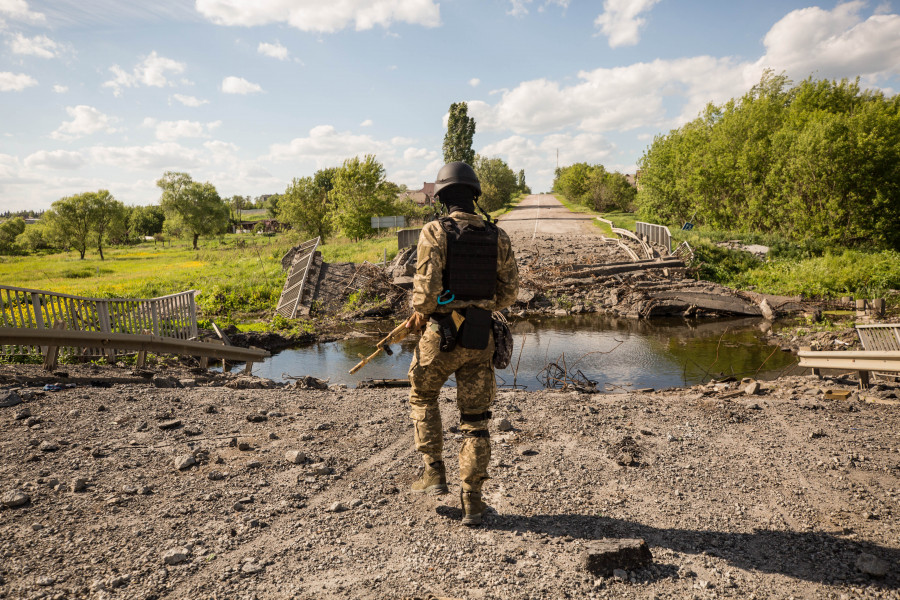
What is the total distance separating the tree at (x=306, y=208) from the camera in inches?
1734

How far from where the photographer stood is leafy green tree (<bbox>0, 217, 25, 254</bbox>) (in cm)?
4856

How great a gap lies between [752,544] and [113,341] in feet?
25.4

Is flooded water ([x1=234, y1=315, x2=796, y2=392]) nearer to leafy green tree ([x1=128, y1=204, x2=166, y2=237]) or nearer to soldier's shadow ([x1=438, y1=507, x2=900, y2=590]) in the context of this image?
soldier's shadow ([x1=438, y1=507, x2=900, y2=590])

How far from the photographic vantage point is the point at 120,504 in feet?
11.5

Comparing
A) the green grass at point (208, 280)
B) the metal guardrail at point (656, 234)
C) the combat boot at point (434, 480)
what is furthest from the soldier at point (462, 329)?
the metal guardrail at point (656, 234)

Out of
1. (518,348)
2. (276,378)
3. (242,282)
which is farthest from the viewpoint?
(242,282)

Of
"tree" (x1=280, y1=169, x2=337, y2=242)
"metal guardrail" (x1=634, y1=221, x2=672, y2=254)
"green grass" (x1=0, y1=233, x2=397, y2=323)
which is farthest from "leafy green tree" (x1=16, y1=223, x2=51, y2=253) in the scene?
"metal guardrail" (x1=634, y1=221, x2=672, y2=254)

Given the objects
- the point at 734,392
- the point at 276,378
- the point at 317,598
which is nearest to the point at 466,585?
the point at 317,598

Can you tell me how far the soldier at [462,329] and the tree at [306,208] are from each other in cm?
4152

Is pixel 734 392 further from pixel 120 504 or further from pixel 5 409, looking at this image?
pixel 5 409

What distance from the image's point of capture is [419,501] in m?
3.68

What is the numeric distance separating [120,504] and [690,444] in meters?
4.86

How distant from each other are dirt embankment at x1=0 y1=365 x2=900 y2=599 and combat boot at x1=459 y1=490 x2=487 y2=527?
0.08 metres

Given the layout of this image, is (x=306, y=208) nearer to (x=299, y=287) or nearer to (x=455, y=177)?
(x=299, y=287)
